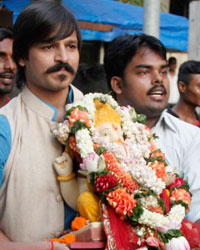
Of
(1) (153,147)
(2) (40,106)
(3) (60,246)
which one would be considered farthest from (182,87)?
(3) (60,246)

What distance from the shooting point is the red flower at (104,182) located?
2414mm

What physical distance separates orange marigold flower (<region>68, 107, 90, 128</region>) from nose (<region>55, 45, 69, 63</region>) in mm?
317

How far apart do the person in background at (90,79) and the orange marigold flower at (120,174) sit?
3.89 m

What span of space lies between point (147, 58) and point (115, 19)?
4.69m

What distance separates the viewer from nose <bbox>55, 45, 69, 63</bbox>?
2672 millimetres

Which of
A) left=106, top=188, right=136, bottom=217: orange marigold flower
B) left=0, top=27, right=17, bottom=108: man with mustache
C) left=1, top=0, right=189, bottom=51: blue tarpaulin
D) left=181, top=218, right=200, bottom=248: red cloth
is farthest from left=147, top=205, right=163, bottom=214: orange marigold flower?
left=1, top=0, right=189, bottom=51: blue tarpaulin

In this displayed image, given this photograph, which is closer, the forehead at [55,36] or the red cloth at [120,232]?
the red cloth at [120,232]

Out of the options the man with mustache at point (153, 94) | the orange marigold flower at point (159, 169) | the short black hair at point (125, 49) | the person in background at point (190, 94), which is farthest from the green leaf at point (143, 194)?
the person in background at point (190, 94)

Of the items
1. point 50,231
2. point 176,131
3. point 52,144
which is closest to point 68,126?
point 52,144

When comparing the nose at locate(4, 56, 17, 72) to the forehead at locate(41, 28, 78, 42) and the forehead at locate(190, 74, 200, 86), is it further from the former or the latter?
the forehead at locate(190, 74, 200, 86)

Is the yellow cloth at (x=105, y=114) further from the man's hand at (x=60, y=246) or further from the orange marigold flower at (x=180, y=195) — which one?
the man's hand at (x=60, y=246)

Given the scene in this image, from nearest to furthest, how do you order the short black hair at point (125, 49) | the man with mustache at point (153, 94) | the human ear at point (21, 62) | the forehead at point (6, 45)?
the human ear at point (21, 62)
the man with mustache at point (153, 94)
the short black hair at point (125, 49)
the forehead at point (6, 45)

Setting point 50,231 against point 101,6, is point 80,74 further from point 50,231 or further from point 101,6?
point 50,231

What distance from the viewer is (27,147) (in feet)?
8.46
